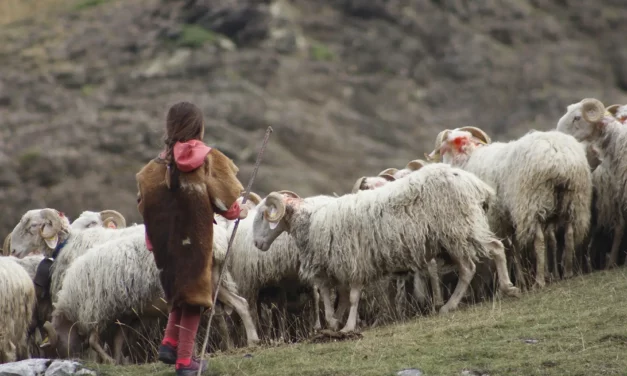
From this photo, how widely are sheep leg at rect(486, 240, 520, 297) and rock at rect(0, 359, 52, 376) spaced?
452 centimetres

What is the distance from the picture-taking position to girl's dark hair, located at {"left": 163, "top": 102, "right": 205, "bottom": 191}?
8.90 meters

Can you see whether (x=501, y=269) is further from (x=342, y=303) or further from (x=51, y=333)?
(x=51, y=333)

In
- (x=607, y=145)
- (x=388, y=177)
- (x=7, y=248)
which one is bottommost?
(x=7, y=248)

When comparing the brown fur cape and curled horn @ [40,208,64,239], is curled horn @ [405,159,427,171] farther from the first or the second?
the brown fur cape

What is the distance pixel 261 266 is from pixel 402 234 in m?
1.78

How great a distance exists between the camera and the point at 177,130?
352 inches

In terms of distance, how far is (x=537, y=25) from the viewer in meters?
52.4

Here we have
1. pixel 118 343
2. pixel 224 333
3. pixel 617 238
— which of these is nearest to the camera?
pixel 224 333

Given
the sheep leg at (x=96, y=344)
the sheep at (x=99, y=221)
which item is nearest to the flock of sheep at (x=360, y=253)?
the sheep leg at (x=96, y=344)

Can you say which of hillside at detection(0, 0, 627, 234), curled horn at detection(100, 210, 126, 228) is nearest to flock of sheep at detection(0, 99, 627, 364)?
curled horn at detection(100, 210, 126, 228)

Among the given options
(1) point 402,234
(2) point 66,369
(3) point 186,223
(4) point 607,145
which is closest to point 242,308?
(1) point 402,234

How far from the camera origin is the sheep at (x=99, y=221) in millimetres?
14492

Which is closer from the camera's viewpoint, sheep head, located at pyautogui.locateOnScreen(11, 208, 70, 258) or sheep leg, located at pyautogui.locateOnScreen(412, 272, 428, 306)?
sheep leg, located at pyautogui.locateOnScreen(412, 272, 428, 306)

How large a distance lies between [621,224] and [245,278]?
4.08 metres
